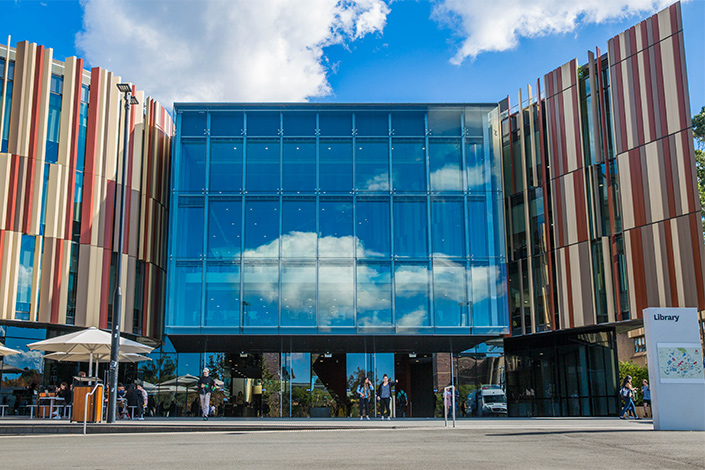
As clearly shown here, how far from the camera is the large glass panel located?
3030cm

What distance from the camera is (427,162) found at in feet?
102

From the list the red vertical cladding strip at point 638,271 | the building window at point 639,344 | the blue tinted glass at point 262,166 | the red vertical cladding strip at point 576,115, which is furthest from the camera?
the building window at point 639,344

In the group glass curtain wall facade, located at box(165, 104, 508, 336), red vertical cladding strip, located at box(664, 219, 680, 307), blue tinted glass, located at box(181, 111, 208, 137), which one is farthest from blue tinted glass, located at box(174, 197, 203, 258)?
red vertical cladding strip, located at box(664, 219, 680, 307)

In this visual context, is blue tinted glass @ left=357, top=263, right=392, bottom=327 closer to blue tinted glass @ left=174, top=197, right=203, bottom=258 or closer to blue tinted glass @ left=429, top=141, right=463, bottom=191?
blue tinted glass @ left=429, top=141, right=463, bottom=191

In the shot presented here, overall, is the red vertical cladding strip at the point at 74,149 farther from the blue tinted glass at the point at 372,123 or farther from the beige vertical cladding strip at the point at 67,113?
the blue tinted glass at the point at 372,123

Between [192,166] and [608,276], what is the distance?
17827mm

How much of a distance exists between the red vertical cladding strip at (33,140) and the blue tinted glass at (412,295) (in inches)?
573

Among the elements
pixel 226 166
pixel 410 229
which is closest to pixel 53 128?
pixel 226 166

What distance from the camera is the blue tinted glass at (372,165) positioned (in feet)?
102

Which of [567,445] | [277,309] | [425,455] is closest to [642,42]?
[277,309]

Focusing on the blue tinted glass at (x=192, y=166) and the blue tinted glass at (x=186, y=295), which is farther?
the blue tinted glass at (x=192, y=166)

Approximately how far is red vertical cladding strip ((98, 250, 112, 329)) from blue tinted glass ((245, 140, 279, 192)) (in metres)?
6.51

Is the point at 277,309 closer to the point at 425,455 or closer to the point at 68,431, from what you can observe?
the point at 68,431

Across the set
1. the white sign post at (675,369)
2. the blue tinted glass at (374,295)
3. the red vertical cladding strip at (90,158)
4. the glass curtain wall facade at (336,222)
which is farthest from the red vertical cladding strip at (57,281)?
the white sign post at (675,369)
